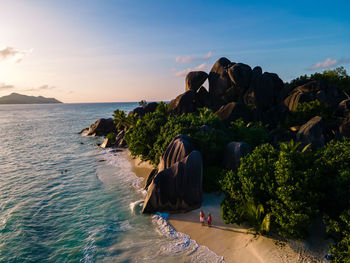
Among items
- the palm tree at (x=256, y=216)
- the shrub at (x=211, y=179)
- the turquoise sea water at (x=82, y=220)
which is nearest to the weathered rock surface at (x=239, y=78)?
the turquoise sea water at (x=82, y=220)

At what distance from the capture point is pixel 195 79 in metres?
49.9

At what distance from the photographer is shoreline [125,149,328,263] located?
39.0 feet

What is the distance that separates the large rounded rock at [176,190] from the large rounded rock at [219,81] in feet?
109

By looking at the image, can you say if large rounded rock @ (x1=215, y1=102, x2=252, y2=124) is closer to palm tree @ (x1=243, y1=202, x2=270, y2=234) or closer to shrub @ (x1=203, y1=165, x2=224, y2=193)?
shrub @ (x1=203, y1=165, x2=224, y2=193)

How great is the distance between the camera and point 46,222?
1850 cm

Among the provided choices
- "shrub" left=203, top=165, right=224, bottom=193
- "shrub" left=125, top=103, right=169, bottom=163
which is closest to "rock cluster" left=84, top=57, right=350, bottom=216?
"shrub" left=203, top=165, right=224, bottom=193

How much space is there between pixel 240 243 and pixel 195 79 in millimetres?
40860

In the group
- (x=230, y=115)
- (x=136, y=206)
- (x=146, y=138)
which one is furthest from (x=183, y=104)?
(x=136, y=206)

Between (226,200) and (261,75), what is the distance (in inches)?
1495

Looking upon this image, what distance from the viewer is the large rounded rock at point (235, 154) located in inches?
818

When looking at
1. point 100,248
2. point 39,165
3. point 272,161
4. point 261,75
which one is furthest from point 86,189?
point 261,75

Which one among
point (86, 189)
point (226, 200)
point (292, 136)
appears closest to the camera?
point (226, 200)

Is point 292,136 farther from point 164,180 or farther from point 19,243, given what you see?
point 19,243

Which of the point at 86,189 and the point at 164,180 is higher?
the point at 164,180
